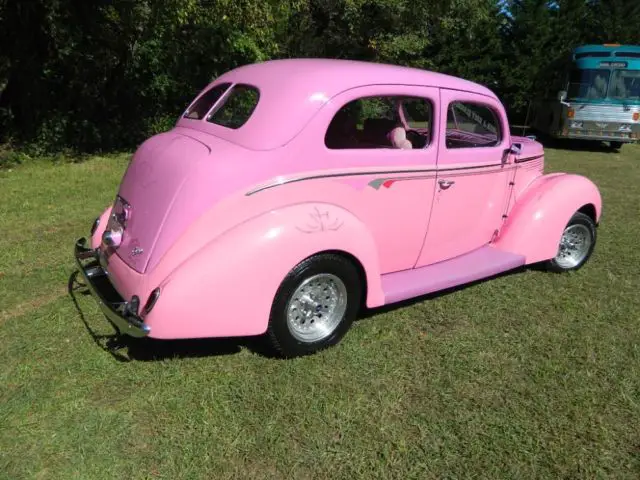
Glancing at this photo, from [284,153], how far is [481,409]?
197 centimetres

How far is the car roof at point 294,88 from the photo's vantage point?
338 cm

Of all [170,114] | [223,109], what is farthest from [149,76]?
[223,109]

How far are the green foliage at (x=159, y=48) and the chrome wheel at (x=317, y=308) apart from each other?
7251 millimetres

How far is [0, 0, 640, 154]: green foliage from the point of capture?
9.84 meters

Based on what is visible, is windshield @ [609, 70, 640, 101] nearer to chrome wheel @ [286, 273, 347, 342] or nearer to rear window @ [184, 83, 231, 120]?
rear window @ [184, 83, 231, 120]

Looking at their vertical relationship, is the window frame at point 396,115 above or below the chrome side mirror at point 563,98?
above

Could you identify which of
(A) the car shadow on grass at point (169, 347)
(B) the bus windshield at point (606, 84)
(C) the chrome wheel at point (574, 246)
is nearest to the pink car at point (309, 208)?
(A) the car shadow on grass at point (169, 347)

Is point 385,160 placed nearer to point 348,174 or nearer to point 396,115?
point 348,174

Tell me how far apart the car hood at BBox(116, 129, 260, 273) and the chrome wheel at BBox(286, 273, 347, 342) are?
31.3 inches

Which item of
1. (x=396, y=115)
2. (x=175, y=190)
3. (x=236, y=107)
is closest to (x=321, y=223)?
(x=175, y=190)

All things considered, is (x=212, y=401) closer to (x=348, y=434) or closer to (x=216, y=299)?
(x=216, y=299)

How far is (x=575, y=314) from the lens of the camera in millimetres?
4312

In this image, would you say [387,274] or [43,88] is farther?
[43,88]

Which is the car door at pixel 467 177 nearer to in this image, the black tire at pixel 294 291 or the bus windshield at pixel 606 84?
the black tire at pixel 294 291
